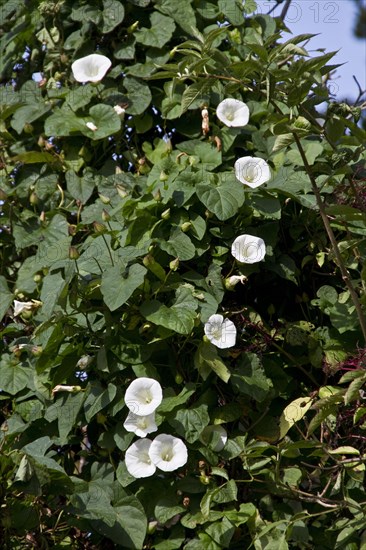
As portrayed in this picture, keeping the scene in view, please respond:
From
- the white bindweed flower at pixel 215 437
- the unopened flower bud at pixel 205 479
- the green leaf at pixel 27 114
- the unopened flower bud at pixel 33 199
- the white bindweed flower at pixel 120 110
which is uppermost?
the white bindweed flower at pixel 120 110

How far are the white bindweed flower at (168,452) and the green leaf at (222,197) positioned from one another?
0.50 metres

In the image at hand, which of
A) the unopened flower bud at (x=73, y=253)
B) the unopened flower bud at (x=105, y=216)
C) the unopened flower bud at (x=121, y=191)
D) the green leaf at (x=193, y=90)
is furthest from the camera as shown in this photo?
the unopened flower bud at (x=121, y=191)

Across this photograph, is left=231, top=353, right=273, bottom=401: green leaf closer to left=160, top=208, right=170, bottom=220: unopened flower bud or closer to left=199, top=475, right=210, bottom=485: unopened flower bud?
left=199, top=475, right=210, bottom=485: unopened flower bud

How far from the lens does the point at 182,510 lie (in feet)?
6.23

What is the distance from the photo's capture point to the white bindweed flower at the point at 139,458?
1882 mm

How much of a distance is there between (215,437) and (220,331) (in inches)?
9.3

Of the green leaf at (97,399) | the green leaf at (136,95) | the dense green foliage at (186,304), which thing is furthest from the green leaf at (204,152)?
the green leaf at (97,399)

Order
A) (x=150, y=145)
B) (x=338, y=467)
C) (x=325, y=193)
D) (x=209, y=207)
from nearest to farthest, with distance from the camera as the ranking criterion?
A: (x=338, y=467)
(x=209, y=207)
(x=325, y=193)
(x=150, y=145)

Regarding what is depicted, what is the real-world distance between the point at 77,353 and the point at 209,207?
45 centimetres

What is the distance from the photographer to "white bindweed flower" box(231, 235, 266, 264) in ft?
6.50

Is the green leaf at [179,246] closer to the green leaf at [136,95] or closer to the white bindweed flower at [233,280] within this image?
the white bindweed flower at [233,280]

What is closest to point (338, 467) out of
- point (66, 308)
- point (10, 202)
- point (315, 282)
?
point (315, 282)

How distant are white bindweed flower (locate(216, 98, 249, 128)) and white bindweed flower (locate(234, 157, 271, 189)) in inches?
6.6

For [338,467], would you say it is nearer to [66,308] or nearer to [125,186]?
[66,308]
